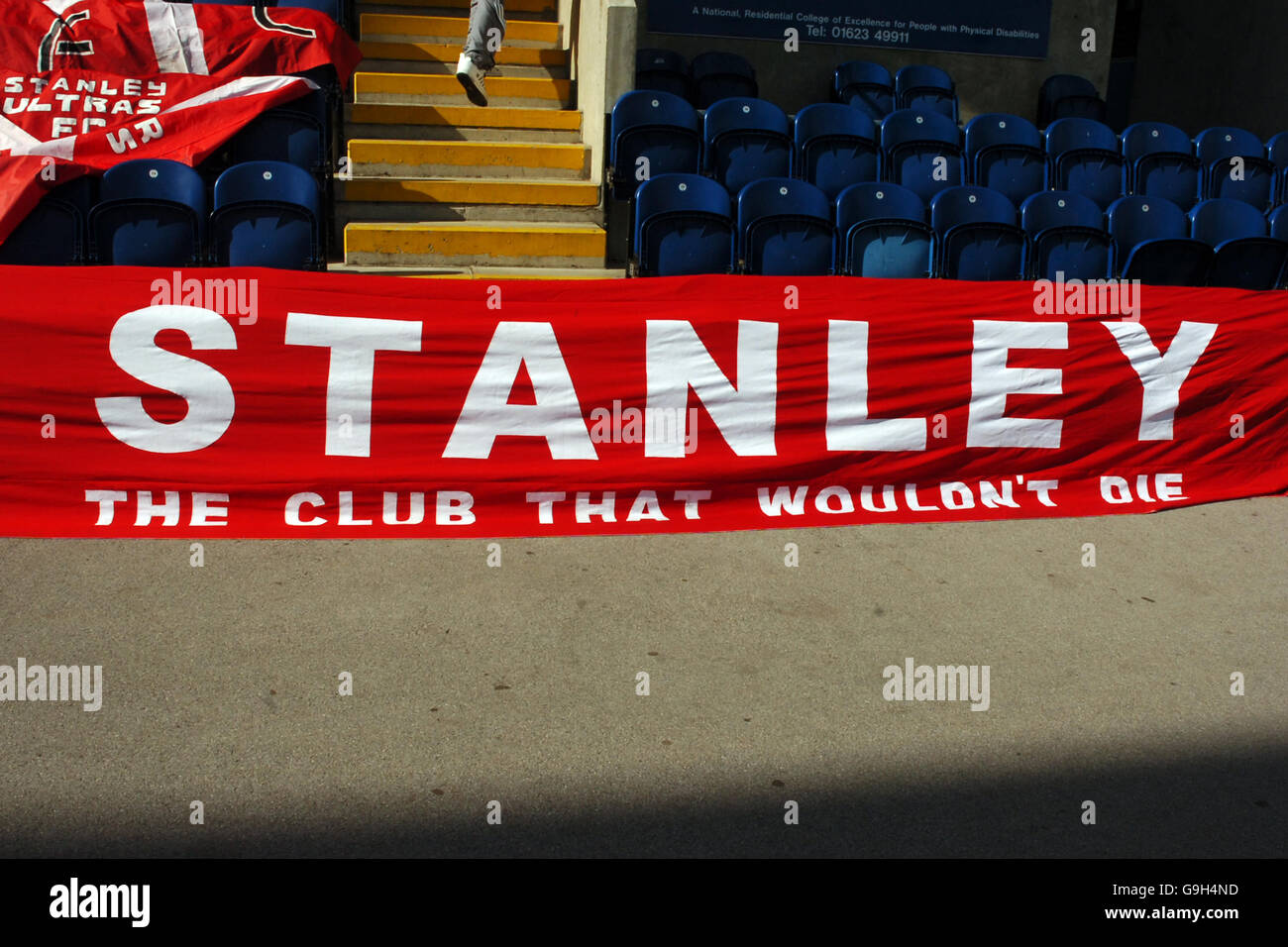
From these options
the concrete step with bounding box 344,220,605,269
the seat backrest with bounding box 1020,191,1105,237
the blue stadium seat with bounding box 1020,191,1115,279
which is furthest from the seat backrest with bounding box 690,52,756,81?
the blue stadium seat with bounding box 1020,191,1115,279

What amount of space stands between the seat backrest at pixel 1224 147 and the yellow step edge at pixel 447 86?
6.27m

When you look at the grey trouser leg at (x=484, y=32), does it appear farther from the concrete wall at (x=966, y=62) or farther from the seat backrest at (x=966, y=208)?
the seat backrest at (x=966, y=208)

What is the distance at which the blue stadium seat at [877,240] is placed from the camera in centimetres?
859

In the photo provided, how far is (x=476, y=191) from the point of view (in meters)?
9.74

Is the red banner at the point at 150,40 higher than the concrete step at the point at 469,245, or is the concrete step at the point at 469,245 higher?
the red banner at the point at 150,40

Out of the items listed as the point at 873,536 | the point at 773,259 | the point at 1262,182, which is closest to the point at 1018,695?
the point at 873,536

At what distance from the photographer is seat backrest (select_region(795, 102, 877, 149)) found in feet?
34.2

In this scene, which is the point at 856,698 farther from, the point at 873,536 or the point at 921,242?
the point at 921,242

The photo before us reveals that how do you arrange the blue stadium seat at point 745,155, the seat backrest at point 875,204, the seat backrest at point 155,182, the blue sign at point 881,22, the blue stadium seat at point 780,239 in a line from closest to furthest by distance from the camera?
the seat backrest at point 155,182 → the blue stadium seat at point 780,239 → the seat backrest at point 875,204 → the blue stadium seat at point 745,155 → the blue sign at point 881,22

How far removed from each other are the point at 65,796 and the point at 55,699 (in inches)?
27.3


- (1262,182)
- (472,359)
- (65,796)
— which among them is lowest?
(65,796)

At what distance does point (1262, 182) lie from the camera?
436 inches
